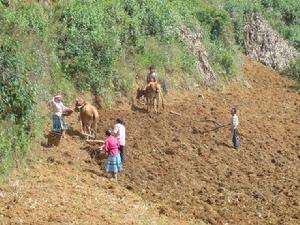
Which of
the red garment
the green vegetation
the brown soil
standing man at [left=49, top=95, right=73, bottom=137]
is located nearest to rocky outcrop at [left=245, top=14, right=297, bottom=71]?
the green vegetation

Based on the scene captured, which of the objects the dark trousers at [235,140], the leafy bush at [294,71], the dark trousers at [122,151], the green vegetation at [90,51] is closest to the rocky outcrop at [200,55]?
the green vegetation at [90,51]

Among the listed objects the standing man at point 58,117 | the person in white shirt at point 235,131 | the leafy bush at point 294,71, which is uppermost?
the leafy bush at point 294,71

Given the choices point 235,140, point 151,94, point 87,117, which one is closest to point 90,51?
point 151,94

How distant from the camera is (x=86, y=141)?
15750mm

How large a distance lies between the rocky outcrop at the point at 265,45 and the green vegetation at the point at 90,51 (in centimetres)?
282

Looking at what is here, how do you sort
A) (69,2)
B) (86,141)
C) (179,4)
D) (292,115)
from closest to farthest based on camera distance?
(86,141)
(69,2)
(292,115)
(179,4)

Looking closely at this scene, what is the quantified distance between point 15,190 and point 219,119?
348 inches

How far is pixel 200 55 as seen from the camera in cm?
2386

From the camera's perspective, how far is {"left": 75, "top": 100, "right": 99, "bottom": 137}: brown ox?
617 inches

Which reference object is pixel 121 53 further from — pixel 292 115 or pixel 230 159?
pixel 292 115

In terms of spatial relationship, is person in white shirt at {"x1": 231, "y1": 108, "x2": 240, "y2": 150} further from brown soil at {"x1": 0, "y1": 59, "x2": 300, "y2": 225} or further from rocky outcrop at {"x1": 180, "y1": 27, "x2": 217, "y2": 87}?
rocky outcrop at {"x1": 180, "y1": 27, "x2": 217, "y2": 87}

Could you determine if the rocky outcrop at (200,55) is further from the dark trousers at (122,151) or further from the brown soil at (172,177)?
the dark trousers at (122,151)

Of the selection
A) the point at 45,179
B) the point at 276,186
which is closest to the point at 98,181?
the point at 45,179

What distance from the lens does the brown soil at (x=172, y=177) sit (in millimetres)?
12219
